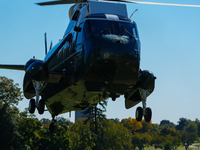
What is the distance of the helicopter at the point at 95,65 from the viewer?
15.6 m

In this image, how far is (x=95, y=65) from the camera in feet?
51.4

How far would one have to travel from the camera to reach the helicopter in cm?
1556

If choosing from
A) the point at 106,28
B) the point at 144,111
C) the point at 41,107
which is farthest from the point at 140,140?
the point at 106,28

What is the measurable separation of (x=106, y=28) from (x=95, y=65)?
1.96 metres

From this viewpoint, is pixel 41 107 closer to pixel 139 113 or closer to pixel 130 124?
pixel 139 113

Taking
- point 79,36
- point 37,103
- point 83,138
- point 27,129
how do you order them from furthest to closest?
point 83,138 → point 27,129 → point 37,103 → point 79,36

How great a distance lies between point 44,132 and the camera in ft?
238

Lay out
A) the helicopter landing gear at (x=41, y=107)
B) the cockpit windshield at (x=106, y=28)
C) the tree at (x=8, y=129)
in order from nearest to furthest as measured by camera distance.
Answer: the cockpit windshield at (x=106, y=28) < the helicopter landing gear at (x=41, y=107) < the tree at (x=8, y=129)

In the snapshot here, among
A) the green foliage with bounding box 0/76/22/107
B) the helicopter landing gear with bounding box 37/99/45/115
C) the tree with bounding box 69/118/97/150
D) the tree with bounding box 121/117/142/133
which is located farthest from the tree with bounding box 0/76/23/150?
the tree with bounding box 121/117/142/133

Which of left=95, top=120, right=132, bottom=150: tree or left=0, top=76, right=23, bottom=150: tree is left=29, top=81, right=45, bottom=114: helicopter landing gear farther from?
left=95, top=120, right=132, bottom=150: tree

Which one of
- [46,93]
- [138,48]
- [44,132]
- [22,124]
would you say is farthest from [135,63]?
[44,132]

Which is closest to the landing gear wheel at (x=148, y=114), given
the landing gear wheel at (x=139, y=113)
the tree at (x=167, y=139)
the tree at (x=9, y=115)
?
the landing gear wheel at (x=139, y=113)

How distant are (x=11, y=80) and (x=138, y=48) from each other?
4774 cm

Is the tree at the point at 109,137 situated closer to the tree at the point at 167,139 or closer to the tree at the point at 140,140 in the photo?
the tree at the point at 140,140
